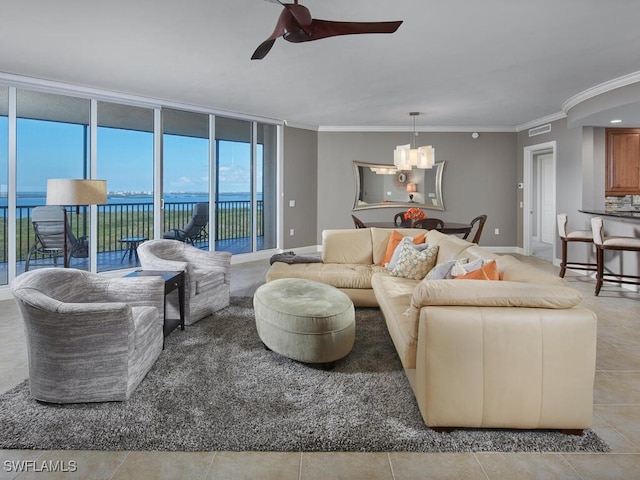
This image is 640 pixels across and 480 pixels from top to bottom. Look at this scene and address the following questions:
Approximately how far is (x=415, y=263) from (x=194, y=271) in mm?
2053

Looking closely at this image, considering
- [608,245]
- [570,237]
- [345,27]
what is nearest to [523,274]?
[345,27]

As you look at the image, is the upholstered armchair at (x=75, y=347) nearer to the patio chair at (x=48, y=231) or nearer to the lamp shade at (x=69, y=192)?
the lamp shade at (x=69, y=192)

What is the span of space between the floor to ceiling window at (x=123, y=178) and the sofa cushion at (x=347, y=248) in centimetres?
299

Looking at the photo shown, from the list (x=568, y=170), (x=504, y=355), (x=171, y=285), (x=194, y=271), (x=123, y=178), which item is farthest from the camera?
(x=568, y=170)

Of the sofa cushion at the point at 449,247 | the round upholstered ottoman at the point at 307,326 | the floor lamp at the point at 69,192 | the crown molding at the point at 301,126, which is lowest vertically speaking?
the round upholstered ottoman at the point at 307,326

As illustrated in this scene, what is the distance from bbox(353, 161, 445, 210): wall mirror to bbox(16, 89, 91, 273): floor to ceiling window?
4781mm

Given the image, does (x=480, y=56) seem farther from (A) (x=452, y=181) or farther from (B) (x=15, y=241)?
(B) (x=15, y=241)

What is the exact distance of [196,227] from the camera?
6.95 metres

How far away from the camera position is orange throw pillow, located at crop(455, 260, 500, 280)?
244 centimetres

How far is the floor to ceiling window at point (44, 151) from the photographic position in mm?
5039

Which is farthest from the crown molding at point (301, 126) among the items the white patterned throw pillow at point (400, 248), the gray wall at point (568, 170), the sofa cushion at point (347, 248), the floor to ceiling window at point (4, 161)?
the white patterned throw pillow at point (400, 248)

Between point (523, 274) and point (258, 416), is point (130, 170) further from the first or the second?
point (523, 274)

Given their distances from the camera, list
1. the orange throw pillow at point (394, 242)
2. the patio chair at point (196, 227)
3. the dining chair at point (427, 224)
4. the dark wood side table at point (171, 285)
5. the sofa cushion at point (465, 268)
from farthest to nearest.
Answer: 1. the patio chair at point (196, 227)
2. the dining chair at point (427, 224)
3. the orange throw pillow at point (394, 242)
4. the dark wood side table at point (171, 285)
5. the sofa cushion at point (465, 268)

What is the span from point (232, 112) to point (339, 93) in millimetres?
2145
